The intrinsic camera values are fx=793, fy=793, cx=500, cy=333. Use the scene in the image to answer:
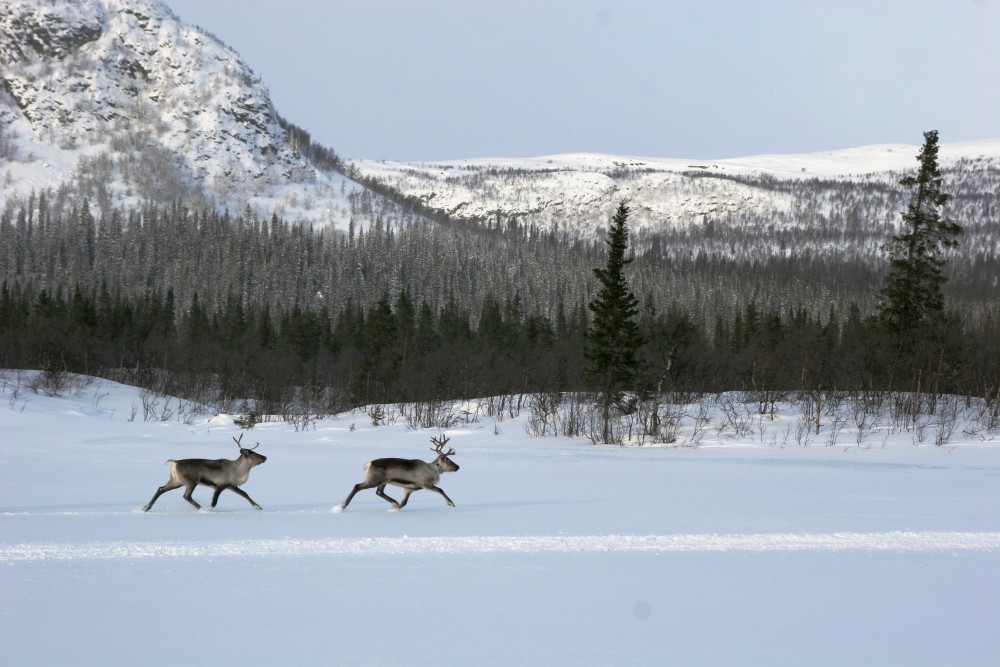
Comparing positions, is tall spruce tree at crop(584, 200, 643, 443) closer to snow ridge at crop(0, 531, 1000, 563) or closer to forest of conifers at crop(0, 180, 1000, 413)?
forest of conifers at crop(0, 180, 1000, 413)

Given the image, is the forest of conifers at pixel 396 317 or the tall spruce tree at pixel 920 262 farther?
the forest of conifers at pixel 396 317

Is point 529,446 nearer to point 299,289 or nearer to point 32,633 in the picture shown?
point 32,633

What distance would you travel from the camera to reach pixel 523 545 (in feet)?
34.7

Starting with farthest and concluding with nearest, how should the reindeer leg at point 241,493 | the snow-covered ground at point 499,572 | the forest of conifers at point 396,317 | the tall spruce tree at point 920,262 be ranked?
the forest of conifers at point 396,317
the tall spruce tree at point 920,262
the reindeer leg at point 241,493
the snow-covered ground at point 499,572

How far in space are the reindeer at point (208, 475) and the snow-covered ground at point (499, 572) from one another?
446 mm

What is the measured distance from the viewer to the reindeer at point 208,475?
1245 centimetres

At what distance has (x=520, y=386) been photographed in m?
63.8

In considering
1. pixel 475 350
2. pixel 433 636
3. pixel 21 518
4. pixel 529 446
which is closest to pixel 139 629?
pixel 433 636

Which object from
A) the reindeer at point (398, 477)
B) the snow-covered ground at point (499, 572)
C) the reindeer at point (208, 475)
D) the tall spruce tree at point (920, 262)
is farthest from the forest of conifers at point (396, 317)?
the reindeer at point (208, 475)

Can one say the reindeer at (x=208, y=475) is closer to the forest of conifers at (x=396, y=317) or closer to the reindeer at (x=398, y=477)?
the reindeer at (x=398, y=477)

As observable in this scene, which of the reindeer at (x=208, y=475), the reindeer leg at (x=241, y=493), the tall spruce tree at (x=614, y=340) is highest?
the tall spruce tree at (x=614, y=340)

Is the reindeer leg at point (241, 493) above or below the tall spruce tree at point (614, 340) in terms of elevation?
below

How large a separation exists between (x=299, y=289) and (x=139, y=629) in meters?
129

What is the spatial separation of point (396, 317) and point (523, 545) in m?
82.3
